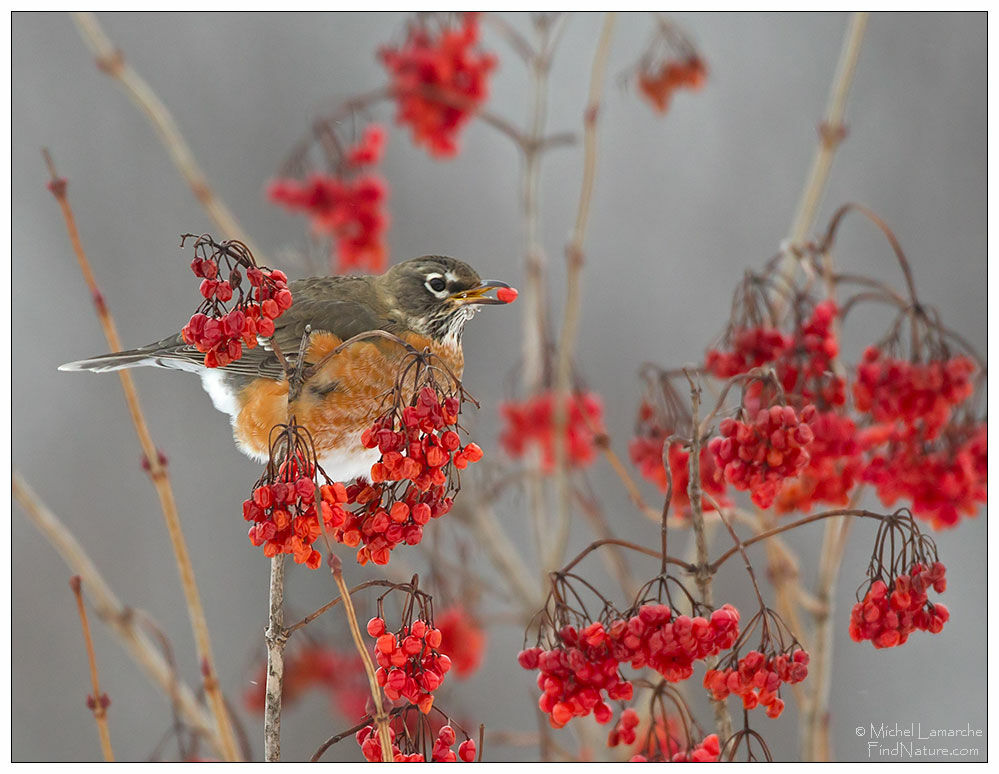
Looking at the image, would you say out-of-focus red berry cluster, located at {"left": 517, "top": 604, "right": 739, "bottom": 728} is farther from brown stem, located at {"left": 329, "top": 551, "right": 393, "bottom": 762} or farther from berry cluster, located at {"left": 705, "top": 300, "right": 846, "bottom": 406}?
berry cluster, located at {"left": 705, "top": 300, "right": 846, "bottom": 406}

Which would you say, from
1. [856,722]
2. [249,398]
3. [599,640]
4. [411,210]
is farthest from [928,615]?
[411,210]

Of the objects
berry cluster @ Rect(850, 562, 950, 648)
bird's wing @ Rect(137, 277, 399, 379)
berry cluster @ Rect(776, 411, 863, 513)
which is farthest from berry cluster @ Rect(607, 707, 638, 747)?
bird's wing @ Rect(137, 277, 399, 379)

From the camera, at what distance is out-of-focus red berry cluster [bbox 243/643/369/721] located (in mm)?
2209

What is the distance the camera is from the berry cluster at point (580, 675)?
48.8 inches

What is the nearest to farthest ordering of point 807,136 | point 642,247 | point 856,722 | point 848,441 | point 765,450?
point 765,450, point 848,441, point 856,722, point 807,136, point 642,247

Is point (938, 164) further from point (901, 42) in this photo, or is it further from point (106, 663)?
point (106, 663)

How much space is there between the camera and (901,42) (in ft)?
8.51

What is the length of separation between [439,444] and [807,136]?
253cm

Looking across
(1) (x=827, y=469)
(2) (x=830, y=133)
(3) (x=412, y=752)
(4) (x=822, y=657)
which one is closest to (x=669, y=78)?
(2) (x=830, y=133)

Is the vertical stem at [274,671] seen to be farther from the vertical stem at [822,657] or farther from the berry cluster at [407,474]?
the vertical stem at [822,657]

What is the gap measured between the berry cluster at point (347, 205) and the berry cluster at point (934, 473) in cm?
118

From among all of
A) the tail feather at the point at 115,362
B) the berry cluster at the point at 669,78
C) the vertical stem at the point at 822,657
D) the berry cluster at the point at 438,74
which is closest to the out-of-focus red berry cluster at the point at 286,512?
the tail feather at the point at 115,362

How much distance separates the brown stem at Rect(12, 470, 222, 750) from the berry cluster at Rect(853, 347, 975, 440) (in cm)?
123

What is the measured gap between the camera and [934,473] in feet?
5.66
